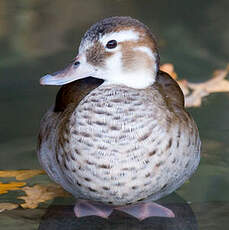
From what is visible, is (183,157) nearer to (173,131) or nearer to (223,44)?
(173,131)

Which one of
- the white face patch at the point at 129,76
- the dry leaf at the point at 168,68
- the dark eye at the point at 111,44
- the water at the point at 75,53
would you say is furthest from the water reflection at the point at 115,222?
the dry leaf at the point at 168,68

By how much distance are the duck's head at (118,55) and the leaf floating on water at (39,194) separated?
1.94 feet

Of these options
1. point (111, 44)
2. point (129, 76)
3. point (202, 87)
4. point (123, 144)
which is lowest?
point (202, 87)

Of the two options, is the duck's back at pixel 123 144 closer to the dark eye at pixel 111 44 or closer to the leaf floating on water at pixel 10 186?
the dark eye at pixel 111 44

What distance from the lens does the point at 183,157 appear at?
2.04 metres

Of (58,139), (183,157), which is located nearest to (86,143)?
(58,139)

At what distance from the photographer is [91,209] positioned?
2.31 meters

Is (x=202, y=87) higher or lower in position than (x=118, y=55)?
lower

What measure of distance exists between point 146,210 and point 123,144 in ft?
1.51

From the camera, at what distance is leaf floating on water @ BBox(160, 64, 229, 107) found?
334 cm

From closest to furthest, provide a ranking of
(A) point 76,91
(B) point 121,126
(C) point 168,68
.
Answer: (B) point 121,126 → (A) point 76,91 → (C) point 168,68

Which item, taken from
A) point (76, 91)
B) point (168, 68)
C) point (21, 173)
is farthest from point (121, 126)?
point (168, 68)

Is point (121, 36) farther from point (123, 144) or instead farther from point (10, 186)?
point (10, 186)

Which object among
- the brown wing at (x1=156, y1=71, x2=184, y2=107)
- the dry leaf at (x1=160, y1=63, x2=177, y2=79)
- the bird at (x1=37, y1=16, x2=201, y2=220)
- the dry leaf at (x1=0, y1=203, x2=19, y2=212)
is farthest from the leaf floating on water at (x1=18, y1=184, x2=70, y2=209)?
the dry leaf at (x1=160, y1=63, x2=177, y2=79)
